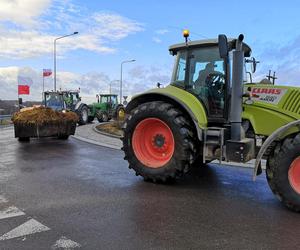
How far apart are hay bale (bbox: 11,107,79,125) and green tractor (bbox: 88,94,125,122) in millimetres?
15455

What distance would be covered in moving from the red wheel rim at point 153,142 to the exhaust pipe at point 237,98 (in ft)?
3.99

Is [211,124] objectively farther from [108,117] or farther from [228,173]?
[108,117]

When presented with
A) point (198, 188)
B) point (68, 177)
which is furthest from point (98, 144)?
point (198, 188)

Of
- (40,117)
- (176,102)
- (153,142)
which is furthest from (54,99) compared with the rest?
(176,102)

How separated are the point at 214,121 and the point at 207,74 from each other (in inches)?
35.0

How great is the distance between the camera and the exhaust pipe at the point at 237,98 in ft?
22.6

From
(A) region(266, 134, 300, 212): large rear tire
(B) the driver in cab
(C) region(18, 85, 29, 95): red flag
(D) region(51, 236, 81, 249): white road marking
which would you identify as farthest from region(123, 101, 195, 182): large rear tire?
(C) region(18, 85, 29, 95): red flag

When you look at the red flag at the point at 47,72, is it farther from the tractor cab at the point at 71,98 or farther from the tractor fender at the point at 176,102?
the tractor fender at the point at 176,102

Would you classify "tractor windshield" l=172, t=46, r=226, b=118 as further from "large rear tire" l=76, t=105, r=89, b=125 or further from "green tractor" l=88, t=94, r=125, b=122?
"green tractor" l=88, t=94, r=125, b=122

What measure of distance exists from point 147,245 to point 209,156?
9.61ft

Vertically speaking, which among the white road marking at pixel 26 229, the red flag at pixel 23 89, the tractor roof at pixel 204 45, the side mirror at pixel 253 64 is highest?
the tractor roof at pixel 204 45

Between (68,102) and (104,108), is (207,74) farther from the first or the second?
(104,108)

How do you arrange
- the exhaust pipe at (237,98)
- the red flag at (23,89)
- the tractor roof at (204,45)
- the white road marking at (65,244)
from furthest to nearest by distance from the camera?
the red flag at (23,89), the tractor roof at (204,45), the exhaust pipe at (237,98), the white road marking at (65,244)

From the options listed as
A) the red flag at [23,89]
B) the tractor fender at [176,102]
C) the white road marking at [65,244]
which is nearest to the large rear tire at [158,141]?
the tractor fender at [176,102]
